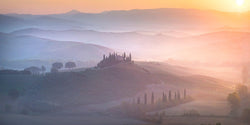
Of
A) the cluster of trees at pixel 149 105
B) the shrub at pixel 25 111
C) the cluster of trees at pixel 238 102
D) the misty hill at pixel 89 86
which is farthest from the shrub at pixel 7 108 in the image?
the cluster of trees at pixel 238 102

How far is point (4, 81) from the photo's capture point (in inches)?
1837

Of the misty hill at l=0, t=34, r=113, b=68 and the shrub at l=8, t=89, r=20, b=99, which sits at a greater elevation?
the misty hill at l=0, t=34, r=113, b=68

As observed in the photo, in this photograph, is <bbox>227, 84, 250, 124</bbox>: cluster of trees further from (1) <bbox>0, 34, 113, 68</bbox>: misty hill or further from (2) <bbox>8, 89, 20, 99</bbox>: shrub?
(1) <bbox>0, 34, 113, 68</bbox>: misty hill

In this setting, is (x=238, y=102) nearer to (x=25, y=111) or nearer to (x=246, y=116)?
(x=246, y=116)

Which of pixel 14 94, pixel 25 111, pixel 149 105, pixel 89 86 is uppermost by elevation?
pixel 89 86

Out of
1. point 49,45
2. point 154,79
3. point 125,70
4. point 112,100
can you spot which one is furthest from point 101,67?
point 49,45

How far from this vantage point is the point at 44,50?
139 metres

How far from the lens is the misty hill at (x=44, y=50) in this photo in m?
115

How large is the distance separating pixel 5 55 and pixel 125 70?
69.3m

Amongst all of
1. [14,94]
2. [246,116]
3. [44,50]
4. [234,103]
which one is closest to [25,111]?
[14,94]

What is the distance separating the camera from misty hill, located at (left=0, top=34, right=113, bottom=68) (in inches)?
4513

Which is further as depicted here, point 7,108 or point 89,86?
point 89,86

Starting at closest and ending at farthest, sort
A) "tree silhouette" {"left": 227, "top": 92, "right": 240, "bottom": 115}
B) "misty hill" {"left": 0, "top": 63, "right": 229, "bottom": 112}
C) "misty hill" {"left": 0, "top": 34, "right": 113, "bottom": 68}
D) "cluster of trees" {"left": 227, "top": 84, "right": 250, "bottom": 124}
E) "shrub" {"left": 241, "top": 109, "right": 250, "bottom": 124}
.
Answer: "shrub" {"left": 241, "top": 109, "right": 250, "bottom": 124}, "cluster of trees" {"left": 227, "top": 84, "right": 250, "bottom": 124}, "tree silhouette" {"left": 227, "top": 92, "right": 240, "bottom": 115}, "misty hill" {"left": 0, "top": 63, "right": 229, "bottom": 112}, "misty hill" {"left": 0, "top": 34, "right": 113, "bottom": 68}

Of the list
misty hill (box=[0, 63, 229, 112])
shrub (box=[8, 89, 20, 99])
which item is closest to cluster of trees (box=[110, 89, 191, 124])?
misty hill (box=[0, 63, 229, 112])
